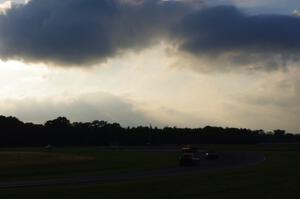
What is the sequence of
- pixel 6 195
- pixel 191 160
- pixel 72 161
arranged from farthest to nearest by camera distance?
pixel 72 161 < pixel 191 160 < pixel 6 195

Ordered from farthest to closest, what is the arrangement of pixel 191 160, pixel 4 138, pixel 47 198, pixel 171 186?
pixel 4 138 < pixel 191 160 < pixel 171 186 < pixel 47 198

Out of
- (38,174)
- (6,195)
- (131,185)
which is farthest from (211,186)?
(38,174)

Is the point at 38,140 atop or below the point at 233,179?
atop

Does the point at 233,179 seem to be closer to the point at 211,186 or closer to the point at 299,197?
the point at 211,186

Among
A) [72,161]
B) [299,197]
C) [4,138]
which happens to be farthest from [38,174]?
[4,138]

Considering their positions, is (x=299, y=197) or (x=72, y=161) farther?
(x=72, y=161)

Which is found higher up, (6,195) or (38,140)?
(38,140)

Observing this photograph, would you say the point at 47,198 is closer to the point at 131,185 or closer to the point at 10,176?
the point at 131,185

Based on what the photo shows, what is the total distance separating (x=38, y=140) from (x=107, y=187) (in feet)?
527

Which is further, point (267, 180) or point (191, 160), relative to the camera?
point (191, 160)

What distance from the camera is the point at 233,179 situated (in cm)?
4272

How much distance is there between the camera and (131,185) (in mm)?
40000

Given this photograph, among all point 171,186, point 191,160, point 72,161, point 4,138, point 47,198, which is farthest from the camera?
point 4,138

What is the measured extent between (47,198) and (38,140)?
165476mm
